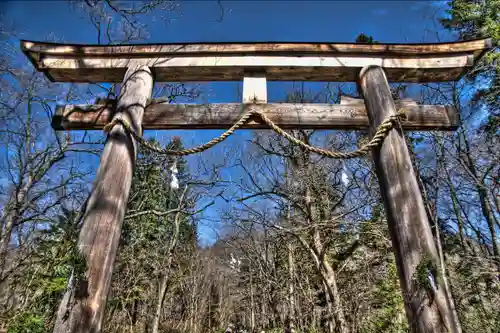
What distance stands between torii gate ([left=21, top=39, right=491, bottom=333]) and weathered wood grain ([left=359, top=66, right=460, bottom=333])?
0.01 meters

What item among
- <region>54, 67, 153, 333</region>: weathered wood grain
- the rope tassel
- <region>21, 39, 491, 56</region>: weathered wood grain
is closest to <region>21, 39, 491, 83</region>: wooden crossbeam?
<region>21, 39, 491, 56</region>: weathered wood grain

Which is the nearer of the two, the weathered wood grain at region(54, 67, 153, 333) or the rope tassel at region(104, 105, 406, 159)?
the weathered wood grain at region(54, 67, 153, 333)

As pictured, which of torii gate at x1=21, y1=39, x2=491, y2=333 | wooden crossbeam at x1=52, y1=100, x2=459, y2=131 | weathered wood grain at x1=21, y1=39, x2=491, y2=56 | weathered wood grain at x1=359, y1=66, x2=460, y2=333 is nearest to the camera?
weathered wood grain at x1=359, y1=66, x2=460, y2=333

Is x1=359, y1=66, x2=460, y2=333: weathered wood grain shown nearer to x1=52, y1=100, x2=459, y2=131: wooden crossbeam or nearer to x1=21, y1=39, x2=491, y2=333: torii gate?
x1=21, y1=39, x2=491, y2=333: torii gate

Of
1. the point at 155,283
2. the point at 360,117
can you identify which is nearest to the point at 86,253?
the point at 360,117

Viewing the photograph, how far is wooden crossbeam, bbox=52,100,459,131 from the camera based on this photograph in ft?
9.72

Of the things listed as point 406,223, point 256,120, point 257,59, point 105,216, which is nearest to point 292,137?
point 256,120

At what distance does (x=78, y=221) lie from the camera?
7.16 metres

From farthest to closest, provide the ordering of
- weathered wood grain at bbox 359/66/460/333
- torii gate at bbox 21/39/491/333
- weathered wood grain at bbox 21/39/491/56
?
weathered wood grain at bbox 21/39/491/56, torii gate at bbox 21/39/491/333, weathered wood grain at bbox 359/66/460/333

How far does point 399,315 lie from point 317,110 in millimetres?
7222

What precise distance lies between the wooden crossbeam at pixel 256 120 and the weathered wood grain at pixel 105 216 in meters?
0.23

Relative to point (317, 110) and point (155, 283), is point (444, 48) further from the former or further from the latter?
point (155, 283)

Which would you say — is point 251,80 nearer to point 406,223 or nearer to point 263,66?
point 263,66

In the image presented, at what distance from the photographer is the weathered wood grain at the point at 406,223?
6.72ft
